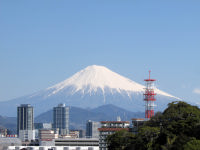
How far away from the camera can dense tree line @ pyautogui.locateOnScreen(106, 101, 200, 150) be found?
93.3 metres

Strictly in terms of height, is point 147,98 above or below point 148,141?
above

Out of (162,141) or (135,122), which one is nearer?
(162,141)

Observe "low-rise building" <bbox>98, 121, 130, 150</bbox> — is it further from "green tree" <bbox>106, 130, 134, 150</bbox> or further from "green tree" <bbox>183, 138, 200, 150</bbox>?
"green tree" <bbox>183, 138, 200, 150</bbox>

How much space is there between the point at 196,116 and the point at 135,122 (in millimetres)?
62570

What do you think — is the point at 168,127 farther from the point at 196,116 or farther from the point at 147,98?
the point at 147,98

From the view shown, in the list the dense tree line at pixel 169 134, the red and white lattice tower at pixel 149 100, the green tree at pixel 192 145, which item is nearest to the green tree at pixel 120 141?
the dense tree line at pixel 169 134

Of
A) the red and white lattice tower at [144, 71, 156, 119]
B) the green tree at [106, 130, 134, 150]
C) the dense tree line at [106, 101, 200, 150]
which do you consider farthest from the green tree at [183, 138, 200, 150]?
the red and white lattice tower at [144, 71, 156, 119]

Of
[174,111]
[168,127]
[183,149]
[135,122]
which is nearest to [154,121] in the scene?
[174,111]

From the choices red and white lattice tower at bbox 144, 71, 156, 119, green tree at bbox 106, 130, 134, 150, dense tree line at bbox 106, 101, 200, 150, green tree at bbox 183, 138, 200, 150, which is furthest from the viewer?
red and white lattice tower at bbox 144, 71, 156, 119

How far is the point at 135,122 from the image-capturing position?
173000 millimetres

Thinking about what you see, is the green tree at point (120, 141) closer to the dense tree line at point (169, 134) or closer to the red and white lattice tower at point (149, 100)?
the dense tree line at point (169, 134)

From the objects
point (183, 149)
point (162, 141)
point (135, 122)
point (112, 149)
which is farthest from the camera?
point (135, 122)

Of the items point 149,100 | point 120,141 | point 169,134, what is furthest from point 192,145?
point 149,100

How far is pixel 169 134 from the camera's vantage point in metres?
102
